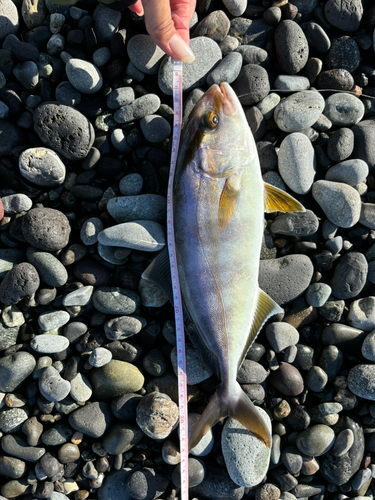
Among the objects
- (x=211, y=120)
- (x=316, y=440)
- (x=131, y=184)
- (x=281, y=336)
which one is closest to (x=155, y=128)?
(x=131, y=184)

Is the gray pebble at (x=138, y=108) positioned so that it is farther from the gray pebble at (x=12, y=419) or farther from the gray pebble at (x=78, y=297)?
the gray pebble at (x=12, y=419)

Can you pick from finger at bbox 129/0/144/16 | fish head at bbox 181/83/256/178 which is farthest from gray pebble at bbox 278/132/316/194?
finger at bbox 129/0/144/16

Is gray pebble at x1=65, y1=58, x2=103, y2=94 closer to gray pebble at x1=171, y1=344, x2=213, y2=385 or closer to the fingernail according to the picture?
the fingernail

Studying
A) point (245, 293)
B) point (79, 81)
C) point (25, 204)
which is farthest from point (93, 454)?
point (79, 81)

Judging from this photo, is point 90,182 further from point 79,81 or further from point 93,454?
point 93,454

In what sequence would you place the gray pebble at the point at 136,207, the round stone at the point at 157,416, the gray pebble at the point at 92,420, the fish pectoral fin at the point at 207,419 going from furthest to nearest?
the gray pebble at the point at 136,207 < the gray pebble at the point at 92,420 < the round stone at the point at 157,416 < the fish pectoral fin at the point at 207,419

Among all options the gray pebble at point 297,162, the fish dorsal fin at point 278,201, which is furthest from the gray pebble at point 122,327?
the gray pebble at point 297,162
